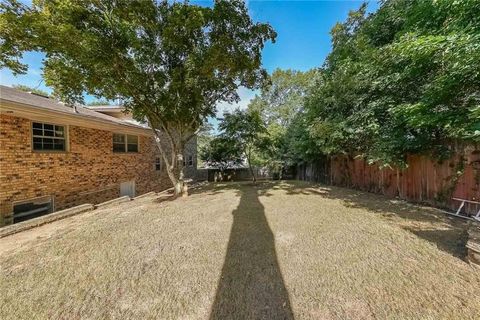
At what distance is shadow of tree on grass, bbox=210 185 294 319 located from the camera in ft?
7.68

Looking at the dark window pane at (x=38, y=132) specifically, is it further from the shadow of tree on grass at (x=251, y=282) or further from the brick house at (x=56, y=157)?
the shadow of tree on grass at (x=251, y=282)

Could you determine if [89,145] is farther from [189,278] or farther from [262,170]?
[262,170]

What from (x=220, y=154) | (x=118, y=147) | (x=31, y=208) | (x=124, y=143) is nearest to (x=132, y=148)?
(x=124, y=143)

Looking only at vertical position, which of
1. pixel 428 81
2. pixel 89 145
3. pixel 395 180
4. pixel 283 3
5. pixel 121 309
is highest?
pixel 283 3

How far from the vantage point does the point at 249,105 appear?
31.0m

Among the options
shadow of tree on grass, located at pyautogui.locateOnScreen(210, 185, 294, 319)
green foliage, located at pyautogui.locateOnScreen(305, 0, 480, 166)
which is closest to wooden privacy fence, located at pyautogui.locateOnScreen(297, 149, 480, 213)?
green foliage, located at pyautogui.locateOnScreen(305, 0, 480, 166)

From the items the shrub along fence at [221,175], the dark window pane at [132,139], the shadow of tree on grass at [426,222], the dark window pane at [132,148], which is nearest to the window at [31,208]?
the dark window pane at [132,148]

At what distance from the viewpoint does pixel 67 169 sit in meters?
7.97

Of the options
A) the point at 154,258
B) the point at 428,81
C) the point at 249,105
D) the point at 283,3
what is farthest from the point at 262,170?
the point at 154,258

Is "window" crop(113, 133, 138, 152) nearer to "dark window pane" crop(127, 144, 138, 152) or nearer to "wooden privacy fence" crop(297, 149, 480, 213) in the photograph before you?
"dark window pane" crop(127, 144, 138, 152)

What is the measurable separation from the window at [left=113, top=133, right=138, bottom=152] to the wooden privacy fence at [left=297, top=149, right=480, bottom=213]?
1144 centimetres

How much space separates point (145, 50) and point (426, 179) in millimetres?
10125

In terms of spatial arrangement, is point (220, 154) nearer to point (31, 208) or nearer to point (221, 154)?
point (221, 154)

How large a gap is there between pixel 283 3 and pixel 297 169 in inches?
536
